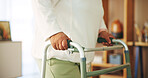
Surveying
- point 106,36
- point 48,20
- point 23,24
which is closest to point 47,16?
point 48,20

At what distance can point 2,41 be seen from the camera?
2.91 meters

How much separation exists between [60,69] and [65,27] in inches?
10.0

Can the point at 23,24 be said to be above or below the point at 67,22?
above

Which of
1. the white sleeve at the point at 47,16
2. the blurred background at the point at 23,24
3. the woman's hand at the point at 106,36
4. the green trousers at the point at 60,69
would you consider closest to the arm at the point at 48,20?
the white sleeve at the point at 47,16

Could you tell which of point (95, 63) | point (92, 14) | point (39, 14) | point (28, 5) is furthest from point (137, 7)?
point (39, 14)

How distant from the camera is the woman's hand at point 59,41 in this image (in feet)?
3.41

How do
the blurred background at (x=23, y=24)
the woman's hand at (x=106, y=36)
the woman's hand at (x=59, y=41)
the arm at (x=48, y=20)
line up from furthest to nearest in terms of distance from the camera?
1. the blurred background at (x=23, y=24)
2. the woman's hand at (x=106, y=36)
3. the arm at (x=48, y=20)
4. the woman's hand at (x=59, y=41)

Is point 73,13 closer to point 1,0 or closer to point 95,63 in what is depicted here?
point 95,63

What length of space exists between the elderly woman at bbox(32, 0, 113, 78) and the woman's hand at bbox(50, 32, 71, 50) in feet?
0.14

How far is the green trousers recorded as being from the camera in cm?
124

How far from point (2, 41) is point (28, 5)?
104 centimetres

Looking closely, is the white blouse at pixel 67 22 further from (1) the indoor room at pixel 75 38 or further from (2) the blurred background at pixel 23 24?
(2) the blurred background at pixel 23 24

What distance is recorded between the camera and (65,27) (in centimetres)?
129

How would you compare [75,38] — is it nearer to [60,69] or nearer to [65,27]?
[65,27]
